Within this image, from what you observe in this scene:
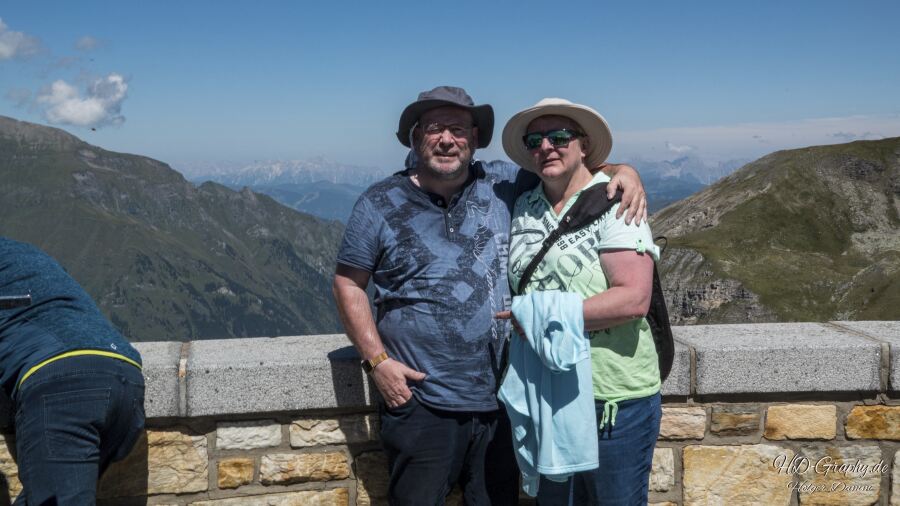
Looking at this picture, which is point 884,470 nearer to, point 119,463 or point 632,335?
point 632,335

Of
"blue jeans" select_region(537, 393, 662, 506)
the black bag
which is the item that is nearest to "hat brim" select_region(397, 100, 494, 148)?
the black bag

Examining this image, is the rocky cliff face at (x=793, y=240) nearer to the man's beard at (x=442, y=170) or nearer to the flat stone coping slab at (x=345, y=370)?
the flat stone coping slab at (x=345, y=370)

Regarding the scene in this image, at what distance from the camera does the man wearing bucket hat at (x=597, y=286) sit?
3.39m

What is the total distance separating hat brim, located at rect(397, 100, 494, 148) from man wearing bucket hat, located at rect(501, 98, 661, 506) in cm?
23

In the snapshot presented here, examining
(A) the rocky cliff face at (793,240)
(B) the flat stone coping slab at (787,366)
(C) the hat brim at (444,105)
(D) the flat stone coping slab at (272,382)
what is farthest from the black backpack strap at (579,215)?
(A) the rocky cliff face at (793,240)

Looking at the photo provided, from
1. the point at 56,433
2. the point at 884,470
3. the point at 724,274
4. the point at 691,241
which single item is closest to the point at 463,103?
the point at 56,433

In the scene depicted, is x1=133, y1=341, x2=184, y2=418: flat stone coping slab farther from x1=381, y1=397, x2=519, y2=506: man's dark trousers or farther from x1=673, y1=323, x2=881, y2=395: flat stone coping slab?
x1=673, y1=323, x2=881, y2=395: flat stone coping slab

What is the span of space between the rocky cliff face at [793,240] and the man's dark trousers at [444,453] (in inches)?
4100

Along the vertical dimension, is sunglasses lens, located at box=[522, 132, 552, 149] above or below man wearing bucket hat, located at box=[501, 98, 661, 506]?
above

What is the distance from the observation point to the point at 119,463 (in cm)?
441

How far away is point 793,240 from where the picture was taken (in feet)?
443

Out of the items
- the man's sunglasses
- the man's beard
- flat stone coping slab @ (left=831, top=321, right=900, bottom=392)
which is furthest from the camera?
flat stone coping slab @ (left=831, top=321, right=900, bottom=392)

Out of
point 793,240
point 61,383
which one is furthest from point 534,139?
point 793,240

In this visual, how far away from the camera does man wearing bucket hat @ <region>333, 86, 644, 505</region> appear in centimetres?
375
